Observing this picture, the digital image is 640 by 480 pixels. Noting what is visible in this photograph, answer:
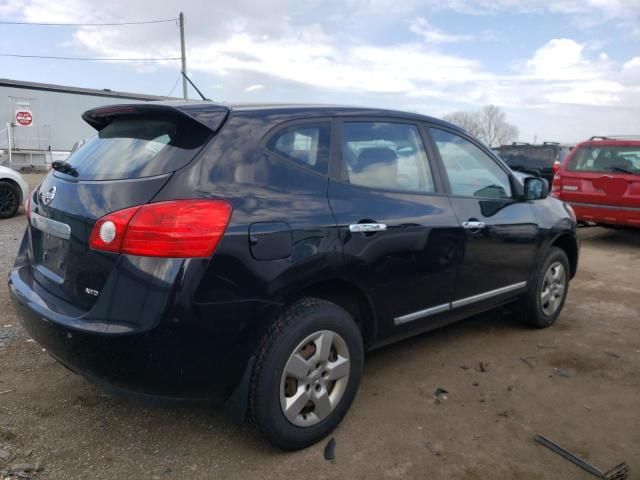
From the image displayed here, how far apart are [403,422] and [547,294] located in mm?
2146

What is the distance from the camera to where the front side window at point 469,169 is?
3652mm

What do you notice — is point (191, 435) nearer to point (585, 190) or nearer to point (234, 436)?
point (234, 436)

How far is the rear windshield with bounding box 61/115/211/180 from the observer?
8.04 feet

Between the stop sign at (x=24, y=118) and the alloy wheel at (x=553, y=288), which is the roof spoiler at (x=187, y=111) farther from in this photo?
the stop sign at (x=24, y=118)

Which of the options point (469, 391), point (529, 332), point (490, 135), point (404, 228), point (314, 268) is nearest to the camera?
point (314, 268)

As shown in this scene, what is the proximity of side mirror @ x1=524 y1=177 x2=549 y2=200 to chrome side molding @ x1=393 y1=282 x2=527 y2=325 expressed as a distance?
681mm

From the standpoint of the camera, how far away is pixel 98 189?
2.50 metres

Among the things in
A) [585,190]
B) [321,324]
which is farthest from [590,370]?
[585,190]

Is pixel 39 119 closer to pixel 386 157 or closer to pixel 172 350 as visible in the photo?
pixel 386 157

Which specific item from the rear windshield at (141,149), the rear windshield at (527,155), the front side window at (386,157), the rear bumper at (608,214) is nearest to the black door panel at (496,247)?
the front side window at (386,157)

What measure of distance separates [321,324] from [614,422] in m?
1.85

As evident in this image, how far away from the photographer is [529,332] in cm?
456

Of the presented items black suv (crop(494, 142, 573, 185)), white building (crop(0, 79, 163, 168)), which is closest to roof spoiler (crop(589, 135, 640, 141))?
black suv (crop(494, 142, 573, 185))

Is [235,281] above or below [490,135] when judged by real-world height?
below
